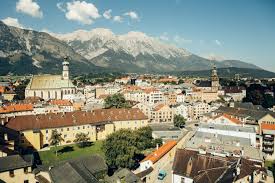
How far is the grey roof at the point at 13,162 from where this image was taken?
47062 mm

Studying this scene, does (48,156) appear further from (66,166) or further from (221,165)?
(221,165)

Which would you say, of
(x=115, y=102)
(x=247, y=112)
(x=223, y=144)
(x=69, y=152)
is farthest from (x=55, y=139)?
(x=247, y=112)

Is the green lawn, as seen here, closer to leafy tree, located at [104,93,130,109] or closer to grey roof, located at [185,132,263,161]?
grey roof, located at [185,132,263,161]

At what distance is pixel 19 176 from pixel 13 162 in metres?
2.39

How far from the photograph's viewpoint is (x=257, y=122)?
8606cm

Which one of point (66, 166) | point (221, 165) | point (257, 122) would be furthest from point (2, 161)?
point (257, 122)

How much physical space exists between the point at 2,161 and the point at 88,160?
1321 centimetres

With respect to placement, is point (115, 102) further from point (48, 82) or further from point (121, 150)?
point (121, 150)

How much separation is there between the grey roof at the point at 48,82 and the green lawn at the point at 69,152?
85.2 meters

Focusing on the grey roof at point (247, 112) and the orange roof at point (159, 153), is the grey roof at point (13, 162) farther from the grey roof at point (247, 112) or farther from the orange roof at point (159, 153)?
the grey roof at point (247, 112)

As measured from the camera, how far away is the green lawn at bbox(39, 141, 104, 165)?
213 ft

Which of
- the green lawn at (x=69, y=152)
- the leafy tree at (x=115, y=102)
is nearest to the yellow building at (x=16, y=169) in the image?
the green lawn at (x=69, y=152)

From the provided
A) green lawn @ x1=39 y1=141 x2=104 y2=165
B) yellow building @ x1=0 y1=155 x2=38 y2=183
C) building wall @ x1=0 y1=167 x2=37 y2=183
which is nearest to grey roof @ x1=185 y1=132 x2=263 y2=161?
green lawn @ x1=39 y1=141 x2=104 y2=165

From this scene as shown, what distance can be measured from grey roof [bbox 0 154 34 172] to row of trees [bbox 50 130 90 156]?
2006cm
